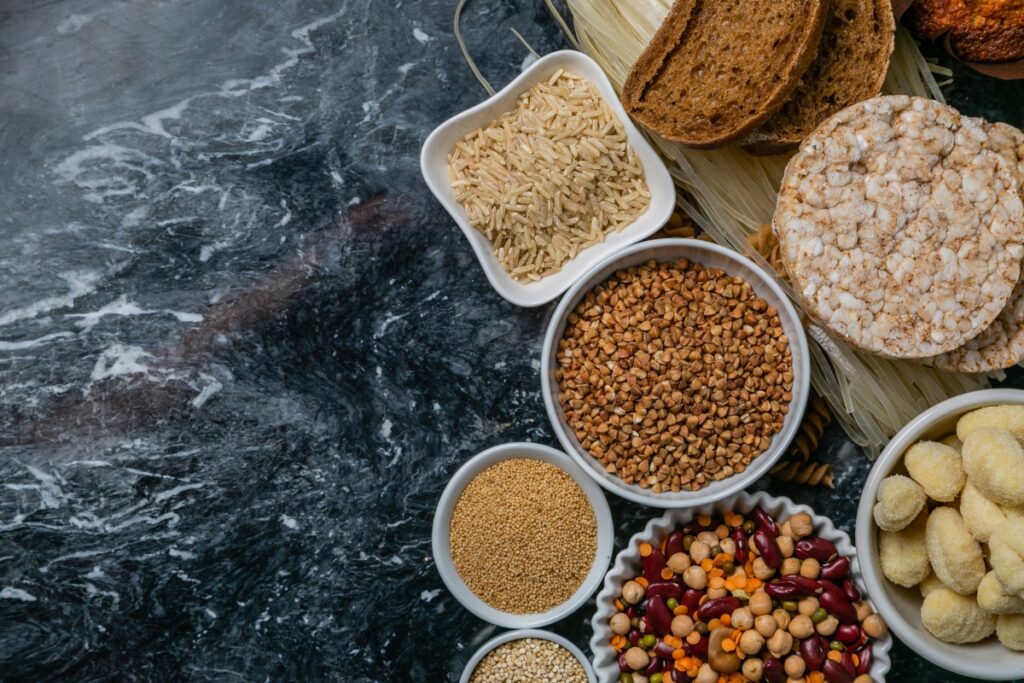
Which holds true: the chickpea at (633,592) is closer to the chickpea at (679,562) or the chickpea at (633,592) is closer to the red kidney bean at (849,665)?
the chickpea at (679,562)

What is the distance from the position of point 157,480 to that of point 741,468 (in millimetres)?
1401

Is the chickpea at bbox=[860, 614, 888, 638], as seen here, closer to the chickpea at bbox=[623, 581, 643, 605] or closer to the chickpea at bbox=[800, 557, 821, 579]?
the chickpea at bbox=[800, 557, 821, 579]

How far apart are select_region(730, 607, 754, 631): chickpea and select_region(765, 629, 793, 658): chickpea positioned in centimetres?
5

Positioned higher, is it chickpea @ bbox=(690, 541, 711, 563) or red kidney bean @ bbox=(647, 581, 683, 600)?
chickpea @ bbox=(690, 541, 711, 563)

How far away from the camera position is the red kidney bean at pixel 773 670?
5.98ft

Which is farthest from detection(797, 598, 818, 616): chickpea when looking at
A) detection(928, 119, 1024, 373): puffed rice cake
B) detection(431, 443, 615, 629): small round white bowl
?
detection(928, 119, 1024, 373): puffed rice cake

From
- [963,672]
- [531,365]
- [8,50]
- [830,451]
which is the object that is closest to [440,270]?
[531,365]

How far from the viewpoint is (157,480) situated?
2.06 m

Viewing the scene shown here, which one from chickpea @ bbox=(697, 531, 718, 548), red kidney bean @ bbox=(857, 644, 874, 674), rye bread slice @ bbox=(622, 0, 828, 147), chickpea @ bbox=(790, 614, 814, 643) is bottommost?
red kidney bean @ bbox=(857, 644, 874, 674)

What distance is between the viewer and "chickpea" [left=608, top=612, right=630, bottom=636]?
1.90 meters

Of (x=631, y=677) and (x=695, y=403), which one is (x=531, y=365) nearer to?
(x=695, y=403)

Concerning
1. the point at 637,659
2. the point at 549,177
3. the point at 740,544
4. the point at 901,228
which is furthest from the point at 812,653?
the point at 549,177

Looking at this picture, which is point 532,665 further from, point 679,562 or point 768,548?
point 768,548

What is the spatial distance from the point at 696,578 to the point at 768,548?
0.17 metres
